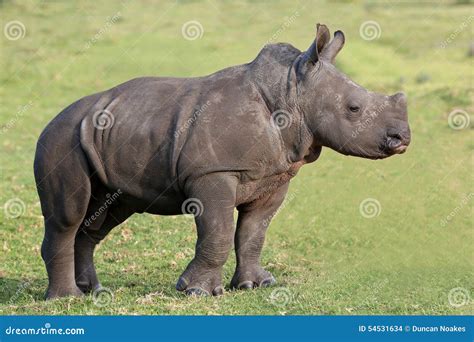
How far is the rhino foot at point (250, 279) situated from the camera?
10766mm

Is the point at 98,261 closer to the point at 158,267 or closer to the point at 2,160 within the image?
the point at 158,267

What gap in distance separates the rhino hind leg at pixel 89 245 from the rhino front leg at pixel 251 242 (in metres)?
1.23

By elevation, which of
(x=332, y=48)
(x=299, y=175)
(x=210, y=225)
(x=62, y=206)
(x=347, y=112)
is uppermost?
(x=332, y=48)

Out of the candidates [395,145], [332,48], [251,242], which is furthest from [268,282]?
[332,48]

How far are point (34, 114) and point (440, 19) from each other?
1494 centimetres

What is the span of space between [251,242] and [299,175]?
7.31 m

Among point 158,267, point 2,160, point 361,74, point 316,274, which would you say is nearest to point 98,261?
point 158,267

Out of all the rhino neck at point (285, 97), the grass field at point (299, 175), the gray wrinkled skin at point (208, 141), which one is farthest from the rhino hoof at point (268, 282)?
the rhino neck at point (285, 97)

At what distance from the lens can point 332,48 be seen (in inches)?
407

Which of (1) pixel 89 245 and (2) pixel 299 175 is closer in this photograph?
(1) pixel 89 245

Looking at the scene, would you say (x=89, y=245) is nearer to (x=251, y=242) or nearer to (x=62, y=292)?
(x=62, y=292)

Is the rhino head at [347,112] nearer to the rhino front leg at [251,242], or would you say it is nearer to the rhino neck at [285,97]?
the rhino neck at [285,97]

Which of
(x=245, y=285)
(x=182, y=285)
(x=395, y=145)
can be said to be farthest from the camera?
(x=245, y=285)

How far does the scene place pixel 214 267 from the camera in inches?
392
